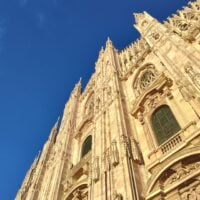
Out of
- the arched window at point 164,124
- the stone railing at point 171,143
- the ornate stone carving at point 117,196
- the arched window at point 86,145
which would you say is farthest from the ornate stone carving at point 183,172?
the arched window at point 86,145

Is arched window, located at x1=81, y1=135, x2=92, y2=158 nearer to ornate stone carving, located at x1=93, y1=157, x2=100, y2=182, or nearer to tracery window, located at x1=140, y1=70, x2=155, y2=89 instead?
ornate stone carving, located at x1=93, y1=157, x2=100, y2=182

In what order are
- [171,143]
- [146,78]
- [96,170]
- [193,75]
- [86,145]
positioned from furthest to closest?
[86,145], [146,78], [96,170], [171,143], [193,75]

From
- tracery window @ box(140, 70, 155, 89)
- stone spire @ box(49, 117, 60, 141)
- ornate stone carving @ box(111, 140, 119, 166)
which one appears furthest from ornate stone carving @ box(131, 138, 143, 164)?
stone spire @ box(49, 117, 60, 141)

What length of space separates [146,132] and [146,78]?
14.5 feet

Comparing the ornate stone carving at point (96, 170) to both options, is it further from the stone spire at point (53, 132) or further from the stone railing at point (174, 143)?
the stone spire at point (53, 132)

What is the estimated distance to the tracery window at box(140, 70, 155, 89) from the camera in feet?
44.0

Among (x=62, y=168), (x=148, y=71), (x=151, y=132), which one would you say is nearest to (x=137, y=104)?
(x=151, y=132)

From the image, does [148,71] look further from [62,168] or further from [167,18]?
[62,168]

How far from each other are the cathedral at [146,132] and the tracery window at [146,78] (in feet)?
0.25

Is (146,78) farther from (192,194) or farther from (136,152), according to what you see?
(192,194)

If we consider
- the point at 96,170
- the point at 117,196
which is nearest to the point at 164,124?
the point at 96,170

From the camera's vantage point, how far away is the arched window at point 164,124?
9.44 metres

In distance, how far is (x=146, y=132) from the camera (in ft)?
34.6

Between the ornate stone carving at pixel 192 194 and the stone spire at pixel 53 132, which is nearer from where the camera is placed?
the ornate stone carving at pixel 192 194
